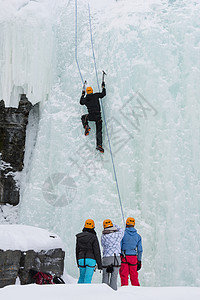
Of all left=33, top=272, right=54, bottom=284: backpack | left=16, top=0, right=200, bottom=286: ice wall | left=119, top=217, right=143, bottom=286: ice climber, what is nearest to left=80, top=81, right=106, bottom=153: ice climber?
left=16, top=0, right=200, bottom=286: ice wall

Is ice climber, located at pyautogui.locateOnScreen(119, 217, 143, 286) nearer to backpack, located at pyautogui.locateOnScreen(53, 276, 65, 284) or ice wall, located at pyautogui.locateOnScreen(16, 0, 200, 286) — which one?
backpack, located at pyautogui.locateOnScreen(53, 276, 65, 284)

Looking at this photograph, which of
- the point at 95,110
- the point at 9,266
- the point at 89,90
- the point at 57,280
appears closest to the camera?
the point at 9,266

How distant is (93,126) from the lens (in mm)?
6547

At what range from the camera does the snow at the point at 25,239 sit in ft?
12.6

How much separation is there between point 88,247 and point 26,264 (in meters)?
0.75

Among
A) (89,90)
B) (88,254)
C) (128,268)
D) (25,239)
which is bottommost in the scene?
(128,268)

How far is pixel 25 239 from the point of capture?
404cm

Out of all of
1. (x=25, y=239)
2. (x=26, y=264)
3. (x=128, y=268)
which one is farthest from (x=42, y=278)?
(x=128, y=268)

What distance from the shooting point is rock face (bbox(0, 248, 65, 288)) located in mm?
3742

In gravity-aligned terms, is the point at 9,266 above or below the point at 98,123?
below

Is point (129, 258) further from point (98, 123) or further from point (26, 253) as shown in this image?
point (98, 123)

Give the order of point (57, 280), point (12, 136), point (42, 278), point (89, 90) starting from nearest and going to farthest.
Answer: point (42, 278), point (57, 280), point (89, 90), point (12, 136)

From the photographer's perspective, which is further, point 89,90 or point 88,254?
point 89,90

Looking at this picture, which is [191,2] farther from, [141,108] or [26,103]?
[26,103]
